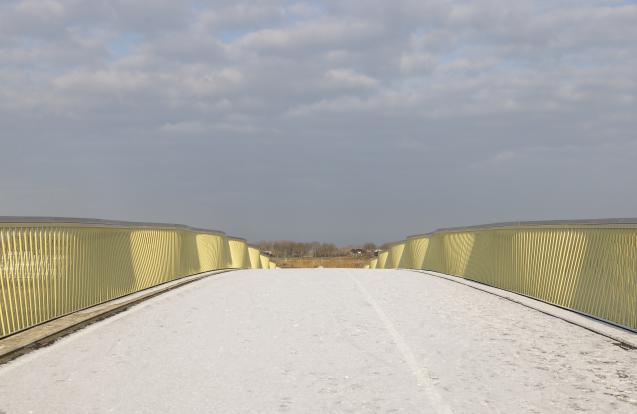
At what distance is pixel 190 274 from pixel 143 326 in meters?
11.4

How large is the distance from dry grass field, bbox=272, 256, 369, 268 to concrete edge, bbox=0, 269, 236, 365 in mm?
81155

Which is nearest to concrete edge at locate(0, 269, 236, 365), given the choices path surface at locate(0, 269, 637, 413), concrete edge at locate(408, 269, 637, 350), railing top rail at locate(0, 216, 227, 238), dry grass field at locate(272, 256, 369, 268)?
path surface at locate(0, 269, 637, 413)

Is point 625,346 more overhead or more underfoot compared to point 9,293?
more underfoot

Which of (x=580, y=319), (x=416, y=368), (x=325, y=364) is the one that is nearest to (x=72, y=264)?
(x=325, y=364)

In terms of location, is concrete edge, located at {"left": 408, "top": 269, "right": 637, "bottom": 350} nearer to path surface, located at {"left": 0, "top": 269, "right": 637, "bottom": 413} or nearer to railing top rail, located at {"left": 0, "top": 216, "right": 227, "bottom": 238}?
path surface, located at {"left": 0, "top": 269, "right": 637, "bottom": 413}

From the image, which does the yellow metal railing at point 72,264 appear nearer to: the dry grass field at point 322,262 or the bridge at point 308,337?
the bridge at point 308,337

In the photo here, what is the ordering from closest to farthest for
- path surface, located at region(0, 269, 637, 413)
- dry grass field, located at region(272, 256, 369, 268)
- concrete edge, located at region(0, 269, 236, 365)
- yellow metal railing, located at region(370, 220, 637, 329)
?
path surface, located at region(0, 269, 637, 413), concrete edge, located at region(0, 269, 236, 365), yellow metal railing, located at region(370, 220, 637, 329), dry grass field, located at region(272, 256, 369, 268)

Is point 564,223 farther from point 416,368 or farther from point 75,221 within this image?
point 75,221

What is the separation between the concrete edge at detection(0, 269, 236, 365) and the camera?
8.77 meters

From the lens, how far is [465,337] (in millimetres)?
9812

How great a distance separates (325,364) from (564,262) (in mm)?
6826

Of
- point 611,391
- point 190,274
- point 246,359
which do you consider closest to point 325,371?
point 246,359

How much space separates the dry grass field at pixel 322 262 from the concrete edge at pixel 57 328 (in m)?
81.2

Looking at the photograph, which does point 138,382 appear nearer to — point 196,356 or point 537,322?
point 196,356
